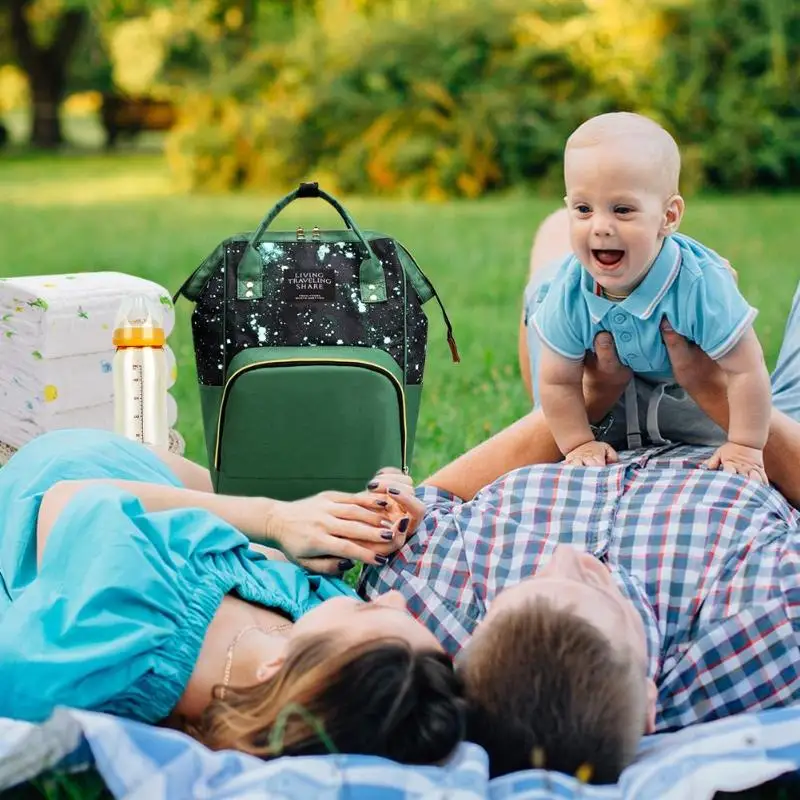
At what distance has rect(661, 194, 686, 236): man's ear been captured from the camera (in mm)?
3100

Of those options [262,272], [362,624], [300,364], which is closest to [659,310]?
[300,364]

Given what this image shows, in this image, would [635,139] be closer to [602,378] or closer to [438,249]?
[602,378]

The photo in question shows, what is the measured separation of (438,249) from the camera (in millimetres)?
10000

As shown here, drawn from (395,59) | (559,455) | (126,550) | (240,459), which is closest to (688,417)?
(559,455)

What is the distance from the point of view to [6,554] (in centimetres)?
271

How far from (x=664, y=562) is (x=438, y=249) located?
7.51 metres

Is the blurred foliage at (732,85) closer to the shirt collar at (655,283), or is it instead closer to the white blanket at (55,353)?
the white blanket at (55,353)

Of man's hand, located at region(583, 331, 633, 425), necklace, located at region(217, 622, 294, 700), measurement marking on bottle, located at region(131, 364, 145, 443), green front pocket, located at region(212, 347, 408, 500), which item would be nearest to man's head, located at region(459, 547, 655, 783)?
necklace, located at region(217, 622, 294, 700)

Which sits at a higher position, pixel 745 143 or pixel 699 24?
pixel 699 24

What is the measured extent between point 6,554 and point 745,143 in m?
13.1

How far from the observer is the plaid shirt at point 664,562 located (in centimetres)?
245

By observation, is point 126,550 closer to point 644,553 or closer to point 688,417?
point 644,553

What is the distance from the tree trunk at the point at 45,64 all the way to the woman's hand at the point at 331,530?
94.4 ft

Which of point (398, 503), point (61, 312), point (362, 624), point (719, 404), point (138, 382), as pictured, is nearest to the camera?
point (362, 624)
